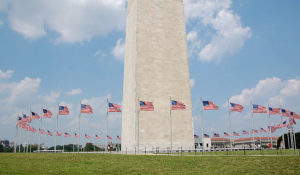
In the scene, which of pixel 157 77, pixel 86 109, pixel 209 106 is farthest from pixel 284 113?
pixel 86 109

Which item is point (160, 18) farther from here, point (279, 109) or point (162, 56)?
point (279, 109)

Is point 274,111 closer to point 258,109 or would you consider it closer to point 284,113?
point 284,113

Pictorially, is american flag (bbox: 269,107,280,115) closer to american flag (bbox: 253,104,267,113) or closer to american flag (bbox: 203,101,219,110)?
american flag (bbox: 253,104,267,113)

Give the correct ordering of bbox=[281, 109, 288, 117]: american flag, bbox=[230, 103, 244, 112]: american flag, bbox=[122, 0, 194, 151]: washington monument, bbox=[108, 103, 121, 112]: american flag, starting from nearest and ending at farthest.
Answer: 1. bbox=[230, 103, 244, 112]: american flag
2. bbox=[108, 103, 121, 112]: american flag
3. bbox=[281, 109, 288, 117]: american flag
4. bbox=[122, 0, 194, 151]: washington monument

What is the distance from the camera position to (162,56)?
50688mm

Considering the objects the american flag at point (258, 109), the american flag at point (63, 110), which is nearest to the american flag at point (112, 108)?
the american flag at point (63, 110)

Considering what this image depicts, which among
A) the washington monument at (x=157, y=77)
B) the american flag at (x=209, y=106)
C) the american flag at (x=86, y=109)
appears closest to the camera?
the american flag at (x=209, y=106)

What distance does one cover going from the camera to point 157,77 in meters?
49.2

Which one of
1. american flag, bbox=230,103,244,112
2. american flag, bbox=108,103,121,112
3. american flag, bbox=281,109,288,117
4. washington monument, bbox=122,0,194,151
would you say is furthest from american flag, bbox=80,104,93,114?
american flag, bbox=281,109,288,117

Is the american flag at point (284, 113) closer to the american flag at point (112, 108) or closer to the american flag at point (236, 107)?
the american flag at point (236, 107)

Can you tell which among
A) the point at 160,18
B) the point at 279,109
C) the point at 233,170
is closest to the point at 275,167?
the point at 233,170

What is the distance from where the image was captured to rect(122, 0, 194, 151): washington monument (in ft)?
154

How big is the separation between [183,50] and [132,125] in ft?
56.1

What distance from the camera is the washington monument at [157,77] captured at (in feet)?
154
